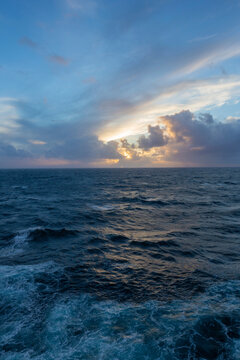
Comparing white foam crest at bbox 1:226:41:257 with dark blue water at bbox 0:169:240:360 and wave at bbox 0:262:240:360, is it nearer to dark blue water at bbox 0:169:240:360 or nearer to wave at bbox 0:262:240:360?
dark blue water at bbox 0:169:240:360

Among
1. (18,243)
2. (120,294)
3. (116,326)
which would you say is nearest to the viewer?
(116,326)

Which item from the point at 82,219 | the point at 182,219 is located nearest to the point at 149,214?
the point at 182,219

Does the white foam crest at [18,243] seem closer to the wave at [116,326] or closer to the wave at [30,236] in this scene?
the wave at [30,236]

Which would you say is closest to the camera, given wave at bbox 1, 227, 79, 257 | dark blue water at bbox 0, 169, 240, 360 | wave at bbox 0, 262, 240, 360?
wave at bbox 0, 262, 240, 360

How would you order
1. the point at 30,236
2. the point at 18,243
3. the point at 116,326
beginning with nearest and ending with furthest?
the point at 116,326
the point at 18,243
the point at 30,236

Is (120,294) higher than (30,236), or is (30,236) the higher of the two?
(30,236)

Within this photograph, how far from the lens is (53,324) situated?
6734mm

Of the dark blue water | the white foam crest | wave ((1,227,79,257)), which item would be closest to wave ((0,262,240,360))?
the dark blue water

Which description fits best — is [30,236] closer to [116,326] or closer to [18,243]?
[18,243]

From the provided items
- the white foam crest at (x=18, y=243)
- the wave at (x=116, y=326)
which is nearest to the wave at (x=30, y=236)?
the white foam crest at (x=18, y=243)

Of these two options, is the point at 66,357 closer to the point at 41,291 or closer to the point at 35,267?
the point at 41,291

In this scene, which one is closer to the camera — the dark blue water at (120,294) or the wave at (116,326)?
the wave at (116,326)

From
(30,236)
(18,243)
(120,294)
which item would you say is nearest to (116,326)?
(120,294)

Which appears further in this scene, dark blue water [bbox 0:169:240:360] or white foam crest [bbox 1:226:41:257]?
white foam crest [bbox 1:226:41:257]
